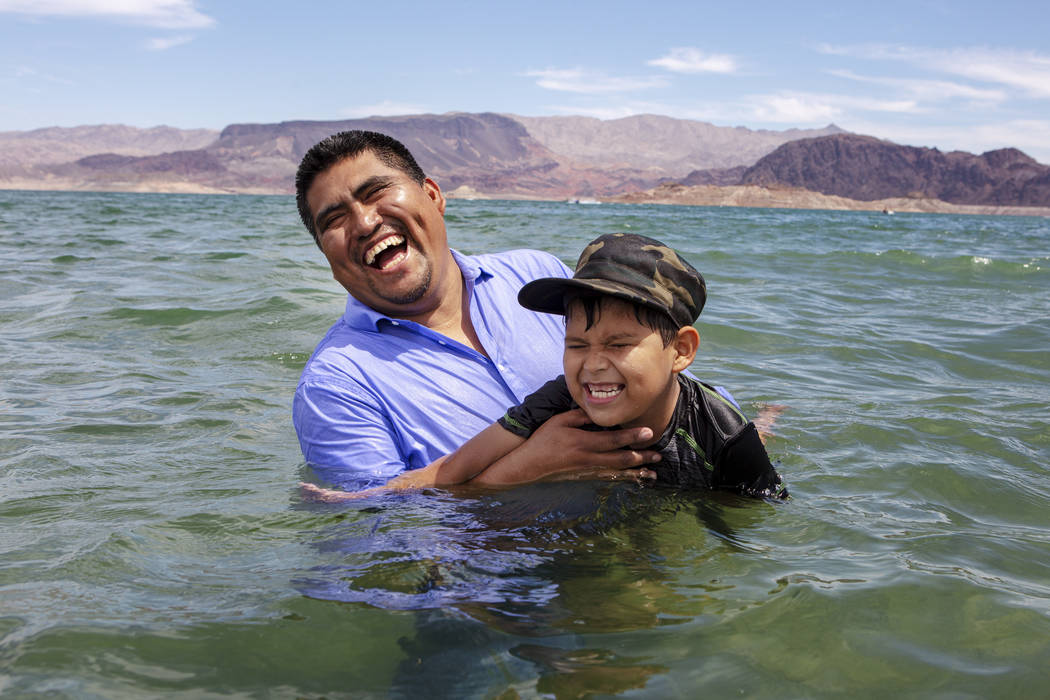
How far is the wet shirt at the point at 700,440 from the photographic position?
3.14 meters

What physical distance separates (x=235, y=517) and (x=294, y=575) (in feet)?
2.93

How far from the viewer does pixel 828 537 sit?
3256 mm

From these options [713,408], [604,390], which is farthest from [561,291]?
[713,408]

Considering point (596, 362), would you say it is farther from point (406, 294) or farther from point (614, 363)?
point (406, 294)

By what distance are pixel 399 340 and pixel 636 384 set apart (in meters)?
1.07

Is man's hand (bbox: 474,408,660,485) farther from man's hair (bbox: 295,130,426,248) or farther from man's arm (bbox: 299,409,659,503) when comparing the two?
man's hair (bbox: 295,130,426,248)

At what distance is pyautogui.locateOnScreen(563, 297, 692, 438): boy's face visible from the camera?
2947mm

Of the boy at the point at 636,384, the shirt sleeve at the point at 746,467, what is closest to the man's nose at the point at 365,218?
the boy at the point at 636,384

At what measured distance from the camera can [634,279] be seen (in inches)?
115

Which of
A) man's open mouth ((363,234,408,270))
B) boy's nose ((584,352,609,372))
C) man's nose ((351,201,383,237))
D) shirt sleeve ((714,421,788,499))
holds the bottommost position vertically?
shirt sleeve ((714,421,788,499))

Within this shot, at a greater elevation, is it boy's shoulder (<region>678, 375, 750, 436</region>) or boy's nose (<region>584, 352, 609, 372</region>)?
boy's nose (<region>584, 352, 609, 372</region>)

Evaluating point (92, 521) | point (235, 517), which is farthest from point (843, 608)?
point (92, 521)

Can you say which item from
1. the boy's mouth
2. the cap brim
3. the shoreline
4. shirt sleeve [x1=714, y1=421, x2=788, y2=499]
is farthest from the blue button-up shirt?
the shoreline

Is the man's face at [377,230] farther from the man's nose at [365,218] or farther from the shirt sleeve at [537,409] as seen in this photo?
the shirt sleeve at [537,409]
